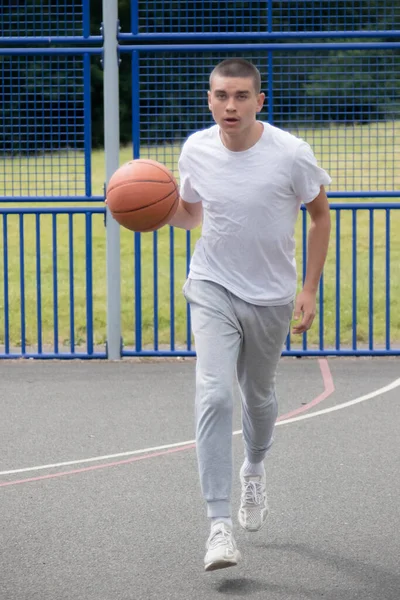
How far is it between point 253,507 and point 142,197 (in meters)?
1.42

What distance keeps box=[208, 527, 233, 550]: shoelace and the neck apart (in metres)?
1.50

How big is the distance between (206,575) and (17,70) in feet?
19.8

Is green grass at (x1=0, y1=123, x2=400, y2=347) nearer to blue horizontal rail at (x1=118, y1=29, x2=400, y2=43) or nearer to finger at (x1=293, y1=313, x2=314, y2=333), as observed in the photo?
blue horizontal rail at (x1=118, y1=29, x2=400, y2=43)

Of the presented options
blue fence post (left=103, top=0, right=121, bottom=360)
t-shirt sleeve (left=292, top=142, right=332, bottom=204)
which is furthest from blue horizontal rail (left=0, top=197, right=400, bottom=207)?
t-shirt sleeve (left=292, top=142, right=332, bottom=204)

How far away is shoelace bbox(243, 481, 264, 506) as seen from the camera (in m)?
5.56

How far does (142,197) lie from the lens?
224 inches

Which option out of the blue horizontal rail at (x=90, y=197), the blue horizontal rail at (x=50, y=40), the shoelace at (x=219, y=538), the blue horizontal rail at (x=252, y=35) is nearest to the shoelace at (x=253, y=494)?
the shoelace at (x=219, y=538)

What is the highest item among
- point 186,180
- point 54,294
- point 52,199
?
point 52,199

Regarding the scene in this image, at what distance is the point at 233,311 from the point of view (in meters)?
5.25

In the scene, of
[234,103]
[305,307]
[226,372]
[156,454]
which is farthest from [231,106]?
[156,454]

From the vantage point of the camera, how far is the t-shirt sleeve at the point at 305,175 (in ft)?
17.0

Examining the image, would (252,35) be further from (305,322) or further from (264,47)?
(305,322)

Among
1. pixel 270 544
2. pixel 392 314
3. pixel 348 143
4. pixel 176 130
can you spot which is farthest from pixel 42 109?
pixel 270 544

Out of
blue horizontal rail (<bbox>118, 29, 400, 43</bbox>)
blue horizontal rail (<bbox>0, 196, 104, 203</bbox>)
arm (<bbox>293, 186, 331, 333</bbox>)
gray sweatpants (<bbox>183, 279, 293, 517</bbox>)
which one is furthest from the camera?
blue horizontal rail (<bbox>0, 196, 104, 203</bbox>)
